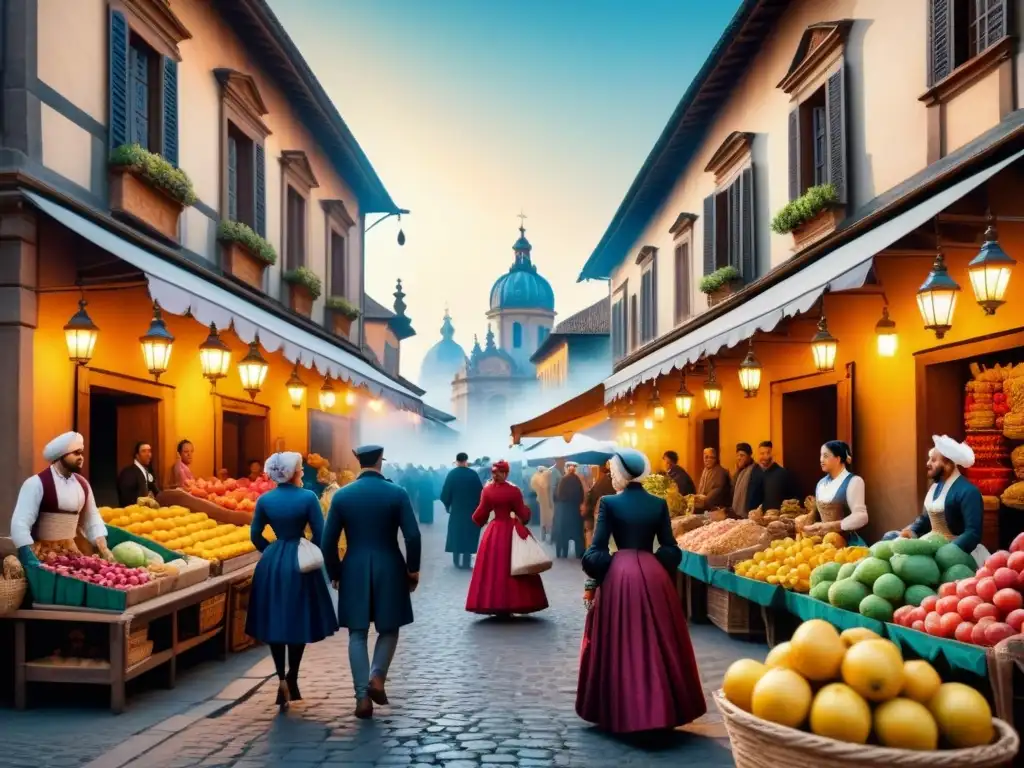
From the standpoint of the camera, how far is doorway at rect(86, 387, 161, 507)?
13055mm

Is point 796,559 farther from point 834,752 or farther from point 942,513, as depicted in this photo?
point 834,752

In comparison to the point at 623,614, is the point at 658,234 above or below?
above

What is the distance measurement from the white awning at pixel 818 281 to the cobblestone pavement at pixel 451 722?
10.00 feet

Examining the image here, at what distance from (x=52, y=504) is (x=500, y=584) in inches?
214

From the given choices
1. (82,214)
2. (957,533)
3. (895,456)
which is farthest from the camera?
(895,456)

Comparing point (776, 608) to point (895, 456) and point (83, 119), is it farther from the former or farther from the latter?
point (83, 119)

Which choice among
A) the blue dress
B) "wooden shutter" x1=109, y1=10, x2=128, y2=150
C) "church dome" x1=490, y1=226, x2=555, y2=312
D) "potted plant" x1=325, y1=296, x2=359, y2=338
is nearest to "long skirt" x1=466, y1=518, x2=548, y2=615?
the blue dress

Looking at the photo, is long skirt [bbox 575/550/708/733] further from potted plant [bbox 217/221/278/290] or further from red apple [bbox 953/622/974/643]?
potted plant [bbox 217/221/278/290]

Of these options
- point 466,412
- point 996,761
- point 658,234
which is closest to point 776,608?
point 996,761

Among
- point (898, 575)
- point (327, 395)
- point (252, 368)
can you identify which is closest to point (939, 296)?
point (898, 575)

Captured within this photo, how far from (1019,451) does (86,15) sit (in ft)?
31.3

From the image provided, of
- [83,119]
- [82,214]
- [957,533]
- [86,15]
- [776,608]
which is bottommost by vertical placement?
[776,608]

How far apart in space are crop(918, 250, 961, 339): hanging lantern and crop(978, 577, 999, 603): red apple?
2579mm

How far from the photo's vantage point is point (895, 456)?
448 inches
